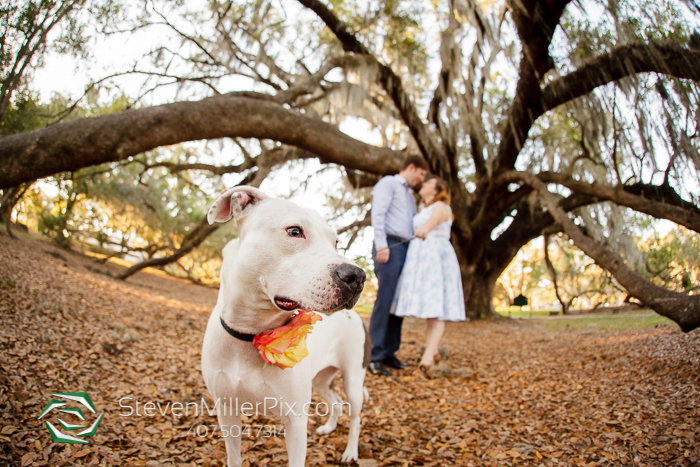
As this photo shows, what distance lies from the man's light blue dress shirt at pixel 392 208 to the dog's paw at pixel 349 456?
2156 millimetres

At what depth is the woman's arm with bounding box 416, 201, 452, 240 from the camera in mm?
3920

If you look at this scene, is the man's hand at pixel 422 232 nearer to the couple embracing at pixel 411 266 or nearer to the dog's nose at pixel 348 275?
the couple embracing at pixel 411 266

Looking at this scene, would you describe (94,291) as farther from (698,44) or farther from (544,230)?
(544,230)

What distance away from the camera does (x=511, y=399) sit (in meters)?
3.13

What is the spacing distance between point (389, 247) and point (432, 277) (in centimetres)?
54

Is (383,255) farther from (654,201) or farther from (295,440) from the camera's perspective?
(654,201)

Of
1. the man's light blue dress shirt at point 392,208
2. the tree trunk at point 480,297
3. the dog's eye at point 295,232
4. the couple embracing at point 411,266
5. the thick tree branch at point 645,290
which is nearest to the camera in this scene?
the dog's eye at point 295,232

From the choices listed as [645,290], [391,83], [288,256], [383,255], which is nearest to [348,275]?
[288,256]

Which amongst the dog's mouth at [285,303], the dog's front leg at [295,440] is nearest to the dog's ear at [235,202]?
the dog's mouth at [285,303]

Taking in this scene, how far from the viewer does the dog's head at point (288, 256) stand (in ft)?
4.27

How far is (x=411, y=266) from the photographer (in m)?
4.07

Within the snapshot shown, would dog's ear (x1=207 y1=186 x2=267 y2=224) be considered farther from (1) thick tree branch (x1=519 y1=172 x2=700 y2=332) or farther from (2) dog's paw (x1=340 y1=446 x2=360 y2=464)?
(1) thick tree branch (x1=519 y1=172 x2=700 y2=332)

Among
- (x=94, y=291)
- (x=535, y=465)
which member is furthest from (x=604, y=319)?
(x=94, y=291)

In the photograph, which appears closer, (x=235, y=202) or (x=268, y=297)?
(x=268, y=297)
